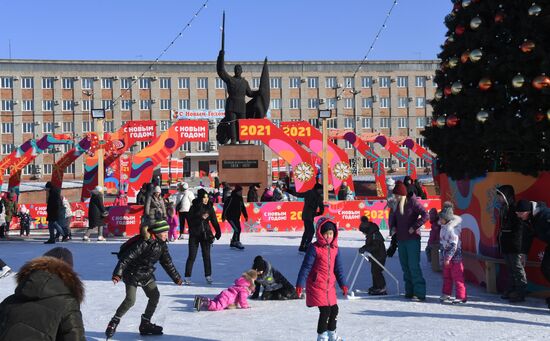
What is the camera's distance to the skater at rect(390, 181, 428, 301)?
8477 mm

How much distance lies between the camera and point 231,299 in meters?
8.22

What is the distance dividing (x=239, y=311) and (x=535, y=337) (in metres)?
3.44

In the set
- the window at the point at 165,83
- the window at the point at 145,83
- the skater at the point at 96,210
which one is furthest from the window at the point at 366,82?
the skater at the point at 96,210

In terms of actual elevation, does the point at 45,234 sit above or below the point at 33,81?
below

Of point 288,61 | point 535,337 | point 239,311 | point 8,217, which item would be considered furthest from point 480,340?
point 288,61

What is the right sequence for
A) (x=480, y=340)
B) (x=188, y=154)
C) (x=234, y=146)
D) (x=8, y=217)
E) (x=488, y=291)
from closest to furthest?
(x=480, y=340) → (x=488, y=291) → (x=8, y=217) → (x=234, y=146) → (x=188, y=154)

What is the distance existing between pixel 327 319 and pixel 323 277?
38 centimetres

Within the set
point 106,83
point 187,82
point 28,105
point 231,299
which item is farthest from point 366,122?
point 231,299

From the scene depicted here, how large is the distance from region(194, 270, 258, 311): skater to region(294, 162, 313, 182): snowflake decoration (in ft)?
46.2

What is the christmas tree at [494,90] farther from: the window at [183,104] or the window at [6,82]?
the window at [6,82]

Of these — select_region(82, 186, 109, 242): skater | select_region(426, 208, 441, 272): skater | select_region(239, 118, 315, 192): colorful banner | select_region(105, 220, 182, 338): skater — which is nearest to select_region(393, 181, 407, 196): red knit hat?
select_region(426, 208, 441, 272): skater

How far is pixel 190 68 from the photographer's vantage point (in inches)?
2618

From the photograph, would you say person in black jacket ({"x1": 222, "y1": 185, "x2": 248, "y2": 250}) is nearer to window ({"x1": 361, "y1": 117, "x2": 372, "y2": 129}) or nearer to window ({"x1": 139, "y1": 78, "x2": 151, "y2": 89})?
window ({"x1": 139, "y1": 78, "x2": 151, "y2": 89})

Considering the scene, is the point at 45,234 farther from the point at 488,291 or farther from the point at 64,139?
the point at 488,291
